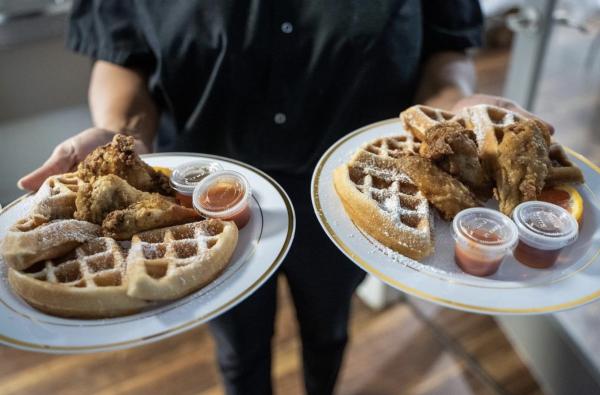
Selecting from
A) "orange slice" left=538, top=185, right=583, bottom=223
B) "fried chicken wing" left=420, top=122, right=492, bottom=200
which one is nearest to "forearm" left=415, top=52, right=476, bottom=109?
"fried chicken wing" left=420, top=122, right=492, bottom=200

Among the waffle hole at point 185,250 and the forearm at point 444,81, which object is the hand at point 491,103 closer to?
the forearm at point 444,81

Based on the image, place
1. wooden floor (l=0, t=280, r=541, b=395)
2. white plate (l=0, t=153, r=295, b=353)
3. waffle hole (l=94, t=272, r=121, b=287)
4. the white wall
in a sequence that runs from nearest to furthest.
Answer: white plate (l=0, t=153, r=295, b=353) < waffle hole (l=94, t=272, r=121, b=287) < wooden floor (l=0, t=280, r=541, b=395) < the white wall

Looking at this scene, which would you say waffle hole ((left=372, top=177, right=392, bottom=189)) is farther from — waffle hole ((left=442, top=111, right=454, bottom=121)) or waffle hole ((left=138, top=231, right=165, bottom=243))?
waffle hole ((left=138, top=231, right=165, bottom=243))

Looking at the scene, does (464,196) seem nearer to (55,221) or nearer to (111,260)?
(111,260)

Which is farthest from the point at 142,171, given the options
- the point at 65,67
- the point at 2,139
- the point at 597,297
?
the point at 65,67

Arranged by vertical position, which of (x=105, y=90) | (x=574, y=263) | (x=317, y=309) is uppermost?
(x=105, y=90)

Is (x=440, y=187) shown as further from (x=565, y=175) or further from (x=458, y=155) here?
(x=565, y=175)
